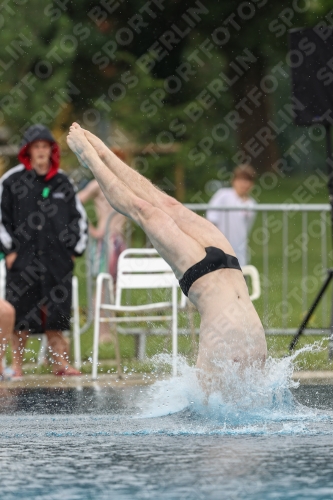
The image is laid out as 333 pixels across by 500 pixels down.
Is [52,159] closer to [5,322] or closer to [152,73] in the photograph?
[5,322]

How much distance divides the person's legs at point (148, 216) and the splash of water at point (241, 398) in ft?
1.97

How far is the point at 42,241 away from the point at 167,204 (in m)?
3.44

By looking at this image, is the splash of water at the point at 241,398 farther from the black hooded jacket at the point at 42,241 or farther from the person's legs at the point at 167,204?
the black hooded jacket at the point at 42,241

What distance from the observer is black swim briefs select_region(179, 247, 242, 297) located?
6578 millimetres

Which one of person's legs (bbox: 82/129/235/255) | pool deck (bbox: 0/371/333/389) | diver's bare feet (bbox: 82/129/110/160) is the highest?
diver's bare feet (bbox: 82/129/110/160)

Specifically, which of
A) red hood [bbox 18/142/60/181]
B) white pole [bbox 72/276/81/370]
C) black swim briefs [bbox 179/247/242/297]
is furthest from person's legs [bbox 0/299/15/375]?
black swim briefs [bbox 179/247/242/297]

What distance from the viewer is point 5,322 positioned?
9.80 metres

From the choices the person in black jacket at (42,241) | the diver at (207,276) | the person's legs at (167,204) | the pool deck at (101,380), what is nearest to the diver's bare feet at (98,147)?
the person's legs at (167,204)

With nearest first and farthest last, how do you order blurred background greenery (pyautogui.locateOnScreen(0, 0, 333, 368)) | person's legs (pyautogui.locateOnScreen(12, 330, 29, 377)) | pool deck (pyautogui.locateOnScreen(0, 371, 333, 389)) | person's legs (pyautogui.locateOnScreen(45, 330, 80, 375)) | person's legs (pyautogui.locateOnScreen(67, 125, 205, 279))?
person's legs (pyautogui.locateOnScreen(67, 125, 205, 279)) < pool deck (pyautogui.locateOnScreen(0, 371, 333, 389)) < person's legs (pyautogui.locateOnScreen(12, 330, 29, 377)) < person's legs (pyautogui.locateOnScreen(45, 330, 80, 375)) < blurred background greenery (pyautogui.locateOnScreen(0, 0, 333, 368))

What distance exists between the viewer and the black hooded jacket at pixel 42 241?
1035cm

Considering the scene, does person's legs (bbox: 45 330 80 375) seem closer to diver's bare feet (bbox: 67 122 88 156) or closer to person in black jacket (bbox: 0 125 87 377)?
person in black jacket (bbox: 0 125 87 377)

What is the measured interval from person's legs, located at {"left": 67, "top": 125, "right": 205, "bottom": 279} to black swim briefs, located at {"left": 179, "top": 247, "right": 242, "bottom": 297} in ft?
0.16

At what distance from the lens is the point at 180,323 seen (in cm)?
1102

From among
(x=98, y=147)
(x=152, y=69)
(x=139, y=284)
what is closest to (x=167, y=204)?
(x=98, y=147)
